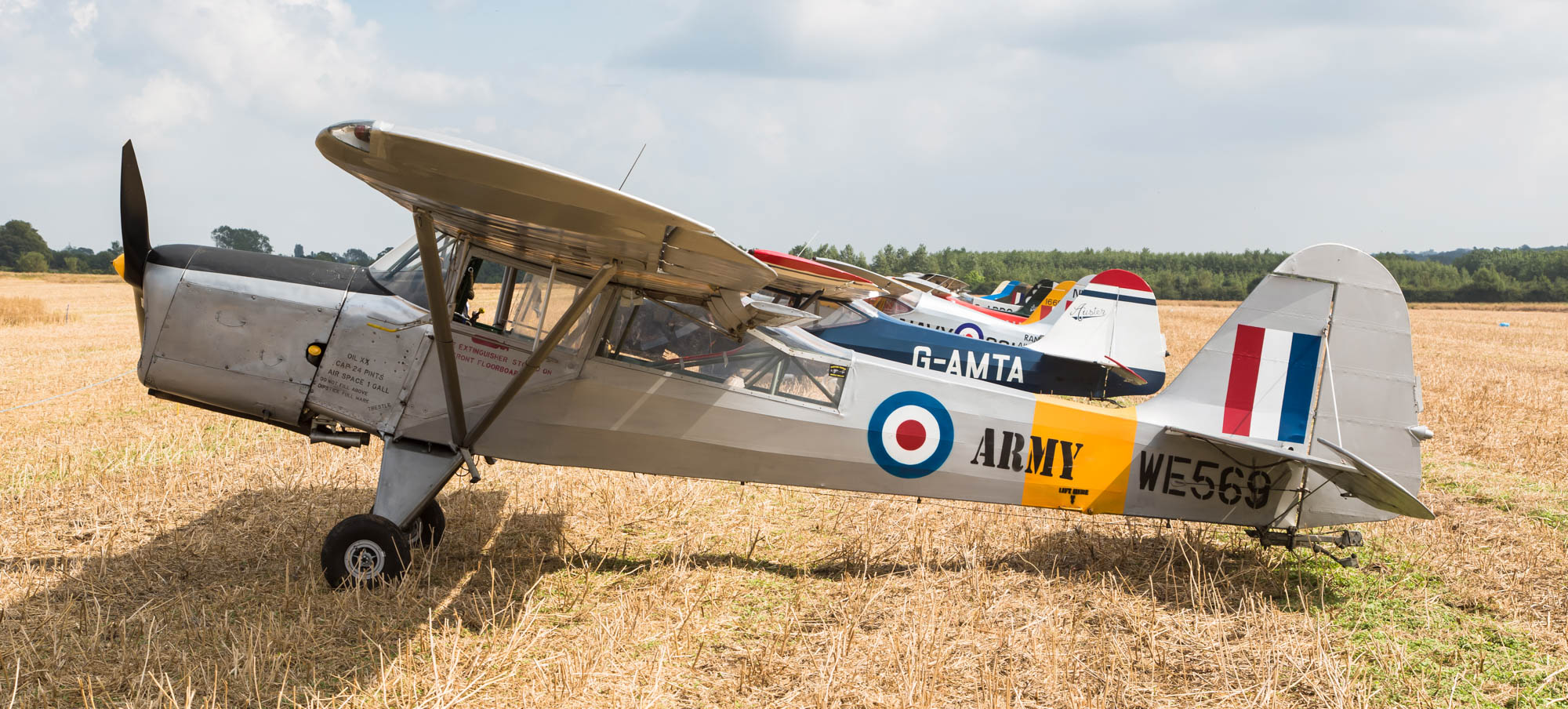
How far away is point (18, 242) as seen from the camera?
75.8 m

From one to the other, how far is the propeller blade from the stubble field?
5.45 feet

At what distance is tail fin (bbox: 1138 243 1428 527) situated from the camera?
528cm

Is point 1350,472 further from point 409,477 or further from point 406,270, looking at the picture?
point 406,270

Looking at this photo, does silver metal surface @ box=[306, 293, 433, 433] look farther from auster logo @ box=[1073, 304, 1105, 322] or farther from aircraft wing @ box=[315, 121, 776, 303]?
auster logo @ box=[1073, 304, 1105, 322]

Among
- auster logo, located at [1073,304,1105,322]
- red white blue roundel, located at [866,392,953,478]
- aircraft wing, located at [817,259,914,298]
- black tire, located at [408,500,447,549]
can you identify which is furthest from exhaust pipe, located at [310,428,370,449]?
auster logo, located at [1073,304,1105,322]

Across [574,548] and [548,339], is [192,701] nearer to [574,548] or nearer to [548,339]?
[548,339]

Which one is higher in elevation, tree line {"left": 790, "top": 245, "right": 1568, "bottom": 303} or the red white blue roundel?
tree line {"left": 790, "top": 245, "right": 1568, "bottom": 303}

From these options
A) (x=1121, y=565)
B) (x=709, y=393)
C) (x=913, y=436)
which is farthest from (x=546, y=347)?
(x=1121, y=565)

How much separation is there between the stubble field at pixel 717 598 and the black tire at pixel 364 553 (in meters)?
0.13

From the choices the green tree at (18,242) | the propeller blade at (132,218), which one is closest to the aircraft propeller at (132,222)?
the propeller blade at (132,218)

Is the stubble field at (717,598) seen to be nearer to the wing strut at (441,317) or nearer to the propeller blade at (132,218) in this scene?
the wing strut at (441,317)

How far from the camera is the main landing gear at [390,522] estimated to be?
4793 mm

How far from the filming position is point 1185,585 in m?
5.20

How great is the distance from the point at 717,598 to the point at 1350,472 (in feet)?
11.7
